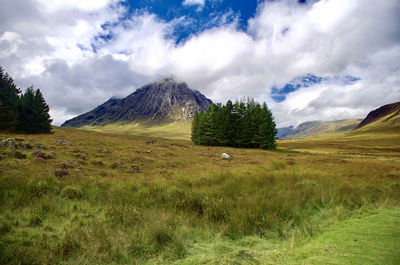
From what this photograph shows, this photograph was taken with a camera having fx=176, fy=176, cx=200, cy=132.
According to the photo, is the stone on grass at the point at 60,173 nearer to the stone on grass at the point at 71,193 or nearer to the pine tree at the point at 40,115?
the stone on grass at the point at 71,193

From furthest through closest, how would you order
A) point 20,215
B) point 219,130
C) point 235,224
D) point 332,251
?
point 219,130 → point 20,215 → point 235,224 → point 332,251

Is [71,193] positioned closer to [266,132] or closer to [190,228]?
[190,228]

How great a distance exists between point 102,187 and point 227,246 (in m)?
6.61

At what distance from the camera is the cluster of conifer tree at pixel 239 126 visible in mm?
43875

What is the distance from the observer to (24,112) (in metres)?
40.9

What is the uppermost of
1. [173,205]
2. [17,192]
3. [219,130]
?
[219,130]

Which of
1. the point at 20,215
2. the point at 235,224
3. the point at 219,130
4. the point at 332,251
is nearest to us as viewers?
the point at 332,251

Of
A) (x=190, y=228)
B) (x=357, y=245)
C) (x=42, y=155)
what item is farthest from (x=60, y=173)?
(x=357, y=245)

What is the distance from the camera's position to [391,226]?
10.6ft

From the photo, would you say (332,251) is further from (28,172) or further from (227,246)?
(28,172)

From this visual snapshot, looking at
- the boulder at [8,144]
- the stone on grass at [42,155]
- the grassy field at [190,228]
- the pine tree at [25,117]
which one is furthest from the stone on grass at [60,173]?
the pine tree at [25,117]

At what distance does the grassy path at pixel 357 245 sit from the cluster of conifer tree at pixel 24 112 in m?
51.1

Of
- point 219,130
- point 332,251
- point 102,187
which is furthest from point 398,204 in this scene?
point 219,130

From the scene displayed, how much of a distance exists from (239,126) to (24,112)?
51.5 meters
